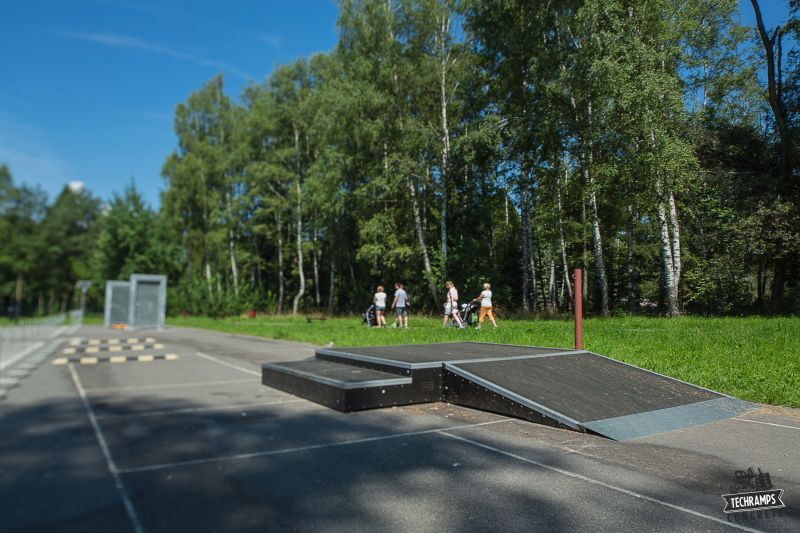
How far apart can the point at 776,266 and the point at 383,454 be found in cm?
2126

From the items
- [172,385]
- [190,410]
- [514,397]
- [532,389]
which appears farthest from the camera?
[172,385]

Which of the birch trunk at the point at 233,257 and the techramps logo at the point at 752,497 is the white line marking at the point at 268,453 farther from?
the birch trunk at the point at 233,257

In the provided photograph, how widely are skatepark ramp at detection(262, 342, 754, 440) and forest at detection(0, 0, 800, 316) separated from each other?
1176 centimetres

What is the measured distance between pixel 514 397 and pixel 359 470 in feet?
7.70

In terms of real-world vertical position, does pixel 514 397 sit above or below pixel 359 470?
above

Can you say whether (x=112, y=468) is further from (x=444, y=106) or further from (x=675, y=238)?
(x=444, y=106)

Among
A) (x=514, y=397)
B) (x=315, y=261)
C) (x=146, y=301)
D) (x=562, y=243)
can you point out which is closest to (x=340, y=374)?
(x=514, y=397)

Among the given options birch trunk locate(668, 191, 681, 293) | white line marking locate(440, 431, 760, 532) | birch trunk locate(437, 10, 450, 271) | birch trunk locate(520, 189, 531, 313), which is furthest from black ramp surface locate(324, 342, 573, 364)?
birch trunk locate(437, 10, 450, 271)

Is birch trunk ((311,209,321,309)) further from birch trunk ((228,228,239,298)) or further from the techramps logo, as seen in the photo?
the techramps logo

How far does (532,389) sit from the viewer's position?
609 centimetres

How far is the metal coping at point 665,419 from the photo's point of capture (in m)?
5.17

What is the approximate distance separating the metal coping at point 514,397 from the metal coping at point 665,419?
0.54ft

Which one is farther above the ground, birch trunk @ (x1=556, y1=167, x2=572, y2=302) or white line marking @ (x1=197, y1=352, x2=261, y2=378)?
birch trunk @ (x1=556, y1=167, x2=572, y2=302)

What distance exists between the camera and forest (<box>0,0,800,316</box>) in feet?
59.0
